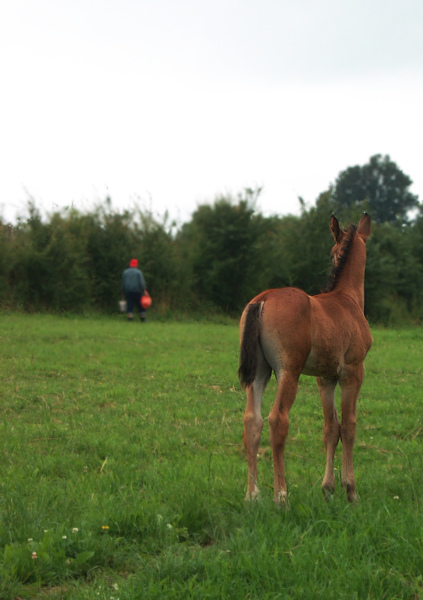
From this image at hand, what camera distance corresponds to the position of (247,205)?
2403 cm

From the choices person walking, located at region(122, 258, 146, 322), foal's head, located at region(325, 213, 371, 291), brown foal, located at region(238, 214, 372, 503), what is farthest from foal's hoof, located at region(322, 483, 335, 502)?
person walking, located at region(122, 258, 146, 322)

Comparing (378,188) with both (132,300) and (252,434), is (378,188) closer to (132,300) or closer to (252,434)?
(132,300)

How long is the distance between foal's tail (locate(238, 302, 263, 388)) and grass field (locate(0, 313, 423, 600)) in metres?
0.83

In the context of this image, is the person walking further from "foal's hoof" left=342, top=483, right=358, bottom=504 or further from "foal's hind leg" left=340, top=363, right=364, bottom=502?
"foal's hoof" left=342, top=483, right=358, bottom=504

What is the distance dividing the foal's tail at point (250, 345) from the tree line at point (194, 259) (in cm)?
1767

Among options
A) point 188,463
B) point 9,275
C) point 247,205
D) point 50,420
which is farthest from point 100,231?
point 188,463

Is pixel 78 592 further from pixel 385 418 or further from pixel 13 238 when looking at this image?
pixel 13 238

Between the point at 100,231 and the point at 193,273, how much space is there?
4015mm

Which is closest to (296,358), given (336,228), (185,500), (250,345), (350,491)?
(250,345)

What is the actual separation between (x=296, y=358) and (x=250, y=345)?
1.08 feet

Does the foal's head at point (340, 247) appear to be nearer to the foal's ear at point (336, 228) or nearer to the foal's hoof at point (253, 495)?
the foal's ear at point (336, 228)

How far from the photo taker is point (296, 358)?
412 cm

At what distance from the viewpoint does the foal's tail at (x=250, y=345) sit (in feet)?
13.6

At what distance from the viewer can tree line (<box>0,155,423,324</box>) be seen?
69.5ft
